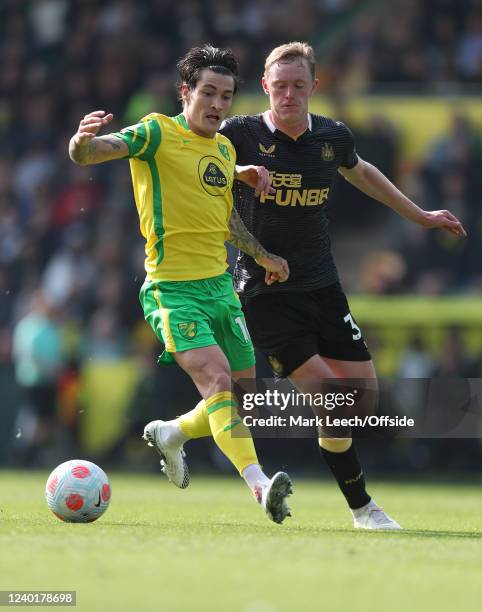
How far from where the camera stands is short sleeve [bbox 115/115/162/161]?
680cm

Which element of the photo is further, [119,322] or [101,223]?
[101,223]

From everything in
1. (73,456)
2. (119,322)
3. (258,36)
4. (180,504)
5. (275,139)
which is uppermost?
(275,139)

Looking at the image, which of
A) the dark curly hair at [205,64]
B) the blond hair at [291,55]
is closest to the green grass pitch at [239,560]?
the dark curly hair at [205,64]

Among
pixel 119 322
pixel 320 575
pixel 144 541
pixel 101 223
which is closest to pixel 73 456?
pixel 119 322

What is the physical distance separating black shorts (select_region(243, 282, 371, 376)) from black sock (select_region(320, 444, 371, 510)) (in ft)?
1.76

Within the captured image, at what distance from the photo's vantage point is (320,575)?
197 inches

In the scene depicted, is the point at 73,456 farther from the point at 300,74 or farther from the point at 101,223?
the point at 300,74

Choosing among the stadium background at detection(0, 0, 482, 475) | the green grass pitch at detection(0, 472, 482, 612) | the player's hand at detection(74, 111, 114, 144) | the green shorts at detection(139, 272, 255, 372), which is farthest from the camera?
the stadium background at detection(0, 0, 482, 475)

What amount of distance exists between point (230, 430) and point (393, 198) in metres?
1.92

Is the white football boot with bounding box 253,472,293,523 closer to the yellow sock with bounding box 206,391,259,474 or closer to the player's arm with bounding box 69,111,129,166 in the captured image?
the yellow sock with bounding box 206,391,259,474

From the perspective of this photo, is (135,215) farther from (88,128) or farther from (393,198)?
(88,128)

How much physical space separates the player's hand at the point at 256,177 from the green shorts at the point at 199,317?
52cm

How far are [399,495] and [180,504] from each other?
2.64m

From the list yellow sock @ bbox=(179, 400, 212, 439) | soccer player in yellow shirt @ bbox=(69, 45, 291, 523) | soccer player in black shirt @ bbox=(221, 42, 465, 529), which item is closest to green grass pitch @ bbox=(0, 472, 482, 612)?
yellow sock @ bbox=(179, 400, 212, 439)
